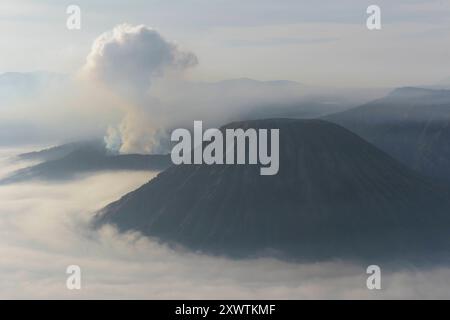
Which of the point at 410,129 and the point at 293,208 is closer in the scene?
the point at 293,208

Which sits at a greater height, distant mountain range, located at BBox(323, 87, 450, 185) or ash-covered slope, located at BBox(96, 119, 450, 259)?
distant mountain range, located at BBox(323, 87, 450, 185)

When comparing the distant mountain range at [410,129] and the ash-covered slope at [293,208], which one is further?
the distant mountain range at [410,129]

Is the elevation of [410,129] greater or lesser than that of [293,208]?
greater

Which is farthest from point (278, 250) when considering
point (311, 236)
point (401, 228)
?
point (401, 228)

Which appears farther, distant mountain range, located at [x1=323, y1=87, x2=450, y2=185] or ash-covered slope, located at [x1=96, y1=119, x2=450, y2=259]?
distant mountain range, located at [x1=323, y1=87, x2=450, y2=185]
